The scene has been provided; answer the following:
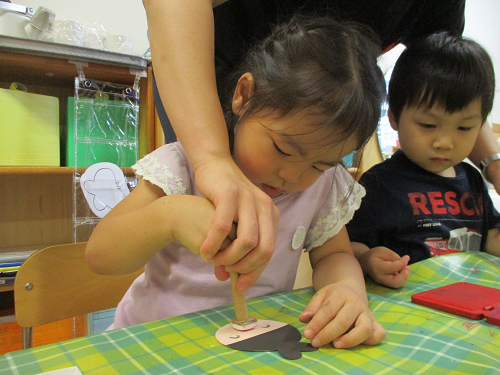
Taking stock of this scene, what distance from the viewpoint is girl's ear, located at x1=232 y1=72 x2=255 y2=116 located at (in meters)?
0.57

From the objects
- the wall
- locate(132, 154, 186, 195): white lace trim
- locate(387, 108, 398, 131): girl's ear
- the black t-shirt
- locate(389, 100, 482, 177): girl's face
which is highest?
the wall

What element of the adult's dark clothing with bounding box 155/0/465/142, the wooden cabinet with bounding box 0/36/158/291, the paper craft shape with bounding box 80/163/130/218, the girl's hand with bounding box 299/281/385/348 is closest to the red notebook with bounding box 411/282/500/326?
the girl's hand with bounding box 299/281/385/348

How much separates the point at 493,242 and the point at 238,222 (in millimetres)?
833

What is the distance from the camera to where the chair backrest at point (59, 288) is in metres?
0.65

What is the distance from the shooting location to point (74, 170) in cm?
141

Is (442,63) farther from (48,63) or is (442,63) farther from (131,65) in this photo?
(48,63)

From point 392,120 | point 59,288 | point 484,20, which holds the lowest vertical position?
point 59,288

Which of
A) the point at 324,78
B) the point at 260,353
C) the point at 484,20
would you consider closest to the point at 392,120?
the point at 324,78

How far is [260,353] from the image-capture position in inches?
14.4

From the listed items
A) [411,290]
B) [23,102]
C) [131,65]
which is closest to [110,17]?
[131,65]

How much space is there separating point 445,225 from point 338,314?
1.90 ft

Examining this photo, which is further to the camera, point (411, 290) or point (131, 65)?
point (131, 65)

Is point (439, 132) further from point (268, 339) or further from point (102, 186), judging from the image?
point (102, 186)

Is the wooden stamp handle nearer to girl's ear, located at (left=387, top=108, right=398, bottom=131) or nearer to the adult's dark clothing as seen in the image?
the adult's dark clothing
